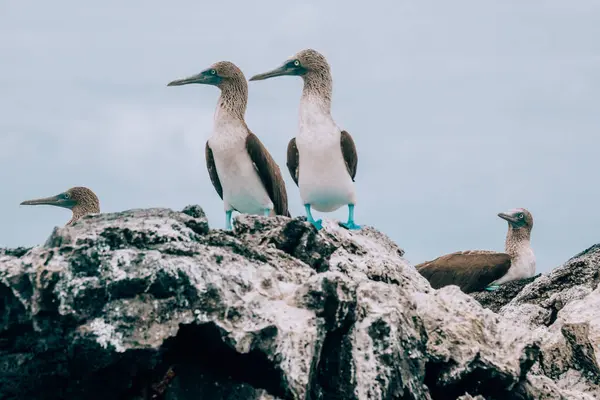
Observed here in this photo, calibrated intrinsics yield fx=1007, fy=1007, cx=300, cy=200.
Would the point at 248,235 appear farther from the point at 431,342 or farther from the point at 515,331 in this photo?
the point at 515,331

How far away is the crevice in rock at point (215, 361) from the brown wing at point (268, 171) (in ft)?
22.1

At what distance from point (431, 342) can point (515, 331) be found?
911 mm

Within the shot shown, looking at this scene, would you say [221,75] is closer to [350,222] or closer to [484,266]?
[350,222]

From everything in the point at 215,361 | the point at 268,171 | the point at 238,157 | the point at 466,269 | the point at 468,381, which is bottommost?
the point at 468,381

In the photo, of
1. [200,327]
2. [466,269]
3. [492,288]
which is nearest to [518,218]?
[492,288]

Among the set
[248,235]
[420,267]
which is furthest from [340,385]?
[420,267]

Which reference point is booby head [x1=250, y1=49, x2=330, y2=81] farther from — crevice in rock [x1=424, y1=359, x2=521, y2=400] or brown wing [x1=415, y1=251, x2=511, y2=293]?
crevice in rock [x1=424, y1=359, x2=521, y2=400]

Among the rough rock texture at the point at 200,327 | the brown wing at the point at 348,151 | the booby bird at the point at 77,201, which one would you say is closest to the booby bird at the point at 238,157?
the brown wing at the point at 348,151

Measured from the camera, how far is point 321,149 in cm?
1235

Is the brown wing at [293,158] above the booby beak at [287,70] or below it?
below

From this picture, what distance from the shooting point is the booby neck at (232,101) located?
13.2 metres

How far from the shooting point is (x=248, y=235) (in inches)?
307

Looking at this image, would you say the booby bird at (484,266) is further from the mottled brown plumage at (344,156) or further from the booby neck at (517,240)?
the mottled brown plumage at (344,156)

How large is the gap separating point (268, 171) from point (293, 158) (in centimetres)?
38
